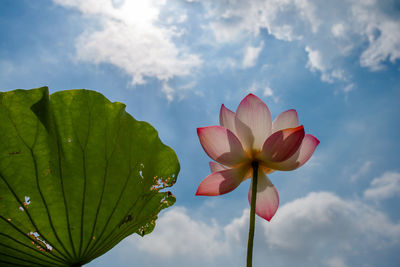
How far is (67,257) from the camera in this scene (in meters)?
1.25

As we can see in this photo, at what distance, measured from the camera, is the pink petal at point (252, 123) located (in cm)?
100

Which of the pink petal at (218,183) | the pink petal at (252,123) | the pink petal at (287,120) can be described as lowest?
the pink petal at (218,183)

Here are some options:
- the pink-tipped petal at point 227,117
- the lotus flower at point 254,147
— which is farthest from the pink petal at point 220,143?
the pink-tipped petal at point 227,117

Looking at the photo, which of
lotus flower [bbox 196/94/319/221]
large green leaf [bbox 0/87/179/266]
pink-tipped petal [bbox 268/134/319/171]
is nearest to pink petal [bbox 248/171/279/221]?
lotus flower [bbox 196/94/319/221]

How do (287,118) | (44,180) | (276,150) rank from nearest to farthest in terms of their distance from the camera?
(276,150) < (287,118) < (44,180)

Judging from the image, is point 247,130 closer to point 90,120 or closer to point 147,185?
point 147,185

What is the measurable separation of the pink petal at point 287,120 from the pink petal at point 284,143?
0.33ft

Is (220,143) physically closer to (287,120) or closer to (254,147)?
(254,147)

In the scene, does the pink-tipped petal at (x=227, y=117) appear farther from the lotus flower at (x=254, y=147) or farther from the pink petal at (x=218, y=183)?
the pink petal at (x=218, y=183)

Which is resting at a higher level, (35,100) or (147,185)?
(35,100)

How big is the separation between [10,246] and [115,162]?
0.53 metres

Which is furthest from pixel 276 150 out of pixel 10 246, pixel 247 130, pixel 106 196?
pixel 10 246

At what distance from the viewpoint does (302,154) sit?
0.98 m

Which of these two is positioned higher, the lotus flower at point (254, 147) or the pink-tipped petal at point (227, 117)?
the pink-tipped petal at point (227, 117)
